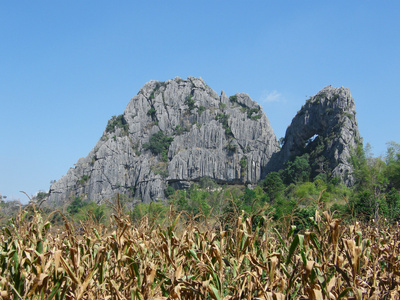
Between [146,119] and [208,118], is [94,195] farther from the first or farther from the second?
[208,118]

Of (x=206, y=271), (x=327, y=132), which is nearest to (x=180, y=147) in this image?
(x=327, y=132)

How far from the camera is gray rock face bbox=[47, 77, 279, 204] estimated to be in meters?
91.8

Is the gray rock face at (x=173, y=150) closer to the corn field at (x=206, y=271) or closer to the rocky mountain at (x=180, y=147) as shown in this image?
the rocky mountain at (x=180, y=147)

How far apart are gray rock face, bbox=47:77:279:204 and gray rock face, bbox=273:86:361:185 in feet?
37.2

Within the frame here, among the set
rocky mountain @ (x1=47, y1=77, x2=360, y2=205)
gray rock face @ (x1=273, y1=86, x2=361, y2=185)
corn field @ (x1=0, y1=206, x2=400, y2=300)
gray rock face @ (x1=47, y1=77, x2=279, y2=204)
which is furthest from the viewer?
gray rock face @ (x1=47, y1=77, x2=279, y2=204)

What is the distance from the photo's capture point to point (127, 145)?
97750 millimetres

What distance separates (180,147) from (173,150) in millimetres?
1865

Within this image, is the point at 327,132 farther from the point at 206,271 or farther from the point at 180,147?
the point at 206,271

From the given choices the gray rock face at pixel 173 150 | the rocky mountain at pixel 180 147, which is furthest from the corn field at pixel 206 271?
the gray rock face at pixel 173 150

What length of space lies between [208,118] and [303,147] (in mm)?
27385

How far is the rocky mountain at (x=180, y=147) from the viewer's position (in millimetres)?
89750

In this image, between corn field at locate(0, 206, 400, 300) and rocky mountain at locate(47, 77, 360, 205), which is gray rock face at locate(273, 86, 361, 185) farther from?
corn field at locate(0, 206, 400, 300)

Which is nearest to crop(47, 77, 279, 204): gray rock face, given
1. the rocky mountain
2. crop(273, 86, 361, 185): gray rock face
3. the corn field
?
the rocky mountain

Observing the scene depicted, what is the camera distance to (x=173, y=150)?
318 ft
